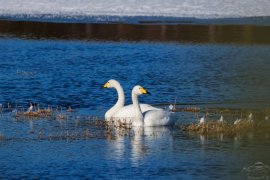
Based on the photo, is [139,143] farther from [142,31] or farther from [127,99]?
[142,31]

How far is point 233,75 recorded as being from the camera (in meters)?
24.0

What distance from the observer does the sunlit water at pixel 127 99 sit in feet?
37.9

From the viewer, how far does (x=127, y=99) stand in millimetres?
19250

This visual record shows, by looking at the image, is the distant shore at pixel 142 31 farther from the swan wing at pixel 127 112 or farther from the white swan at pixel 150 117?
the white swan at pixel 150 117

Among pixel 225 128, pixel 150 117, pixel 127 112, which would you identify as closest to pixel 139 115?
pixel 150 117

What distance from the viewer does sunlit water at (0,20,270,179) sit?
11.6m

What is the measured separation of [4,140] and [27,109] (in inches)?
142

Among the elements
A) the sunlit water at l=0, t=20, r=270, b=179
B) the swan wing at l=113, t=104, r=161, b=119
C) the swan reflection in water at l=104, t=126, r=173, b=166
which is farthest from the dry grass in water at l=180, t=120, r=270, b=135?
the swan wing at l=113, t=104, r=161, b=119

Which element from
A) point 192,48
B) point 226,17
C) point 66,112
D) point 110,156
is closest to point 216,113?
point 66,112

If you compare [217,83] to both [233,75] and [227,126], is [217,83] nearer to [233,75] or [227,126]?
[233,75]

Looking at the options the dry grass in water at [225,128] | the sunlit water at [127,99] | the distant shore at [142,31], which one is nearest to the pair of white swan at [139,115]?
the sunlit water at [127,99]

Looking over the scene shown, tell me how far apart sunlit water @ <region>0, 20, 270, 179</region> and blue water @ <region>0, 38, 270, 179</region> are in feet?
0.07

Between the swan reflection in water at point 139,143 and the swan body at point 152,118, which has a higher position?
the swan body at point 152,118

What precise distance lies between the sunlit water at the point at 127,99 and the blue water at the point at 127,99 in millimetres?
21
